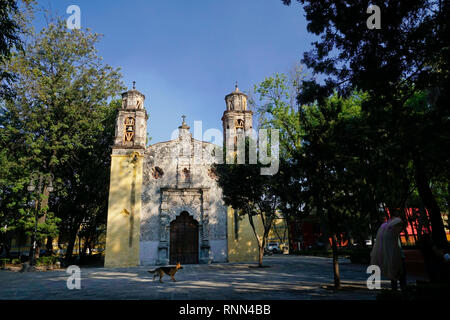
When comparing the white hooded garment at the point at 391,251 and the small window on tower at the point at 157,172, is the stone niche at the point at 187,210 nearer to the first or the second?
the small window on tower at the point at 157,172

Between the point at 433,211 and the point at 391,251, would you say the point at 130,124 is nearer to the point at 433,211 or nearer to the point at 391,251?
the point at 433,211

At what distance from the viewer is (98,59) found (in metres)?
22.1

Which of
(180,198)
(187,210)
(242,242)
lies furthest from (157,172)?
(242,242)

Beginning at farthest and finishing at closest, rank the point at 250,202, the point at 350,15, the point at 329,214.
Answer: the point at 250,202, the point at 329,214, the point at 350,15

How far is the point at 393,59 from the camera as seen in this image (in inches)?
237

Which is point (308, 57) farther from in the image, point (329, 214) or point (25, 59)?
point (25, 59)

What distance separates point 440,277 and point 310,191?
11.6ft

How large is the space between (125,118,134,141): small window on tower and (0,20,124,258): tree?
1.69m

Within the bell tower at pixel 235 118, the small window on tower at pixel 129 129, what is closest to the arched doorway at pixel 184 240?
the bell tower at pixel 235 118

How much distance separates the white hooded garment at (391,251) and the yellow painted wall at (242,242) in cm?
1410

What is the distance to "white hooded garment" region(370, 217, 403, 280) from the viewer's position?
18.8 ft

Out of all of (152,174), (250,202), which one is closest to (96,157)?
(152,174)

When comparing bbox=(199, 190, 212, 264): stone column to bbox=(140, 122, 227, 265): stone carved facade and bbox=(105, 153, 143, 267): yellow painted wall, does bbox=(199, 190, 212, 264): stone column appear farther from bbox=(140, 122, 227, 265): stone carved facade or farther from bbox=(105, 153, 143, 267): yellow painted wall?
bbox=(105, 153, 143, 267): yellow painted wall

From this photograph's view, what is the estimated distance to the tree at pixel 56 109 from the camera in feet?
62.7
